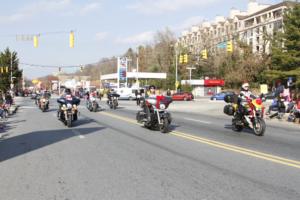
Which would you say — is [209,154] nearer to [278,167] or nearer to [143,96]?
[278,167]

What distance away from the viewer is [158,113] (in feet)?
52.6

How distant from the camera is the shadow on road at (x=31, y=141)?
11117 millimetres

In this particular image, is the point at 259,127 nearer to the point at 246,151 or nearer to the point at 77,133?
the point at 246,151

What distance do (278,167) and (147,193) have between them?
10.9 feet

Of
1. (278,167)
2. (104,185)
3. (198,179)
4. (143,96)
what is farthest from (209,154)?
(143,96)

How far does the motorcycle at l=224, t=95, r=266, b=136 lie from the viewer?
1470 cm

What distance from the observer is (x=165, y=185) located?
705 centimetres

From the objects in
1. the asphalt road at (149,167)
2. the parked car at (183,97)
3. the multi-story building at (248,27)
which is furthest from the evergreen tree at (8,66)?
the asphalt road at (149,167)

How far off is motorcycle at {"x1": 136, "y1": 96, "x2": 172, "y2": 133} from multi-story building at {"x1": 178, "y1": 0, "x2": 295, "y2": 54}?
211 ft

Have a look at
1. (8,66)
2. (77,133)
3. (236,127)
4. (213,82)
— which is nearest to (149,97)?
(77,133)

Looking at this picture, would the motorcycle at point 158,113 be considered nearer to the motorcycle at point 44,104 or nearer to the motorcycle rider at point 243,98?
the motorcycle rider at point 243,98

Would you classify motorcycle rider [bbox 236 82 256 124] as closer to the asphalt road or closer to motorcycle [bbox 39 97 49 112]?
the asphalt road

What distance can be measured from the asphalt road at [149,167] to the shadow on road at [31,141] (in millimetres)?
26

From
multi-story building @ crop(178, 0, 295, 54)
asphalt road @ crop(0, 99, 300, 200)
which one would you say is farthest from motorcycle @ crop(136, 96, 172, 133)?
multi-story building @ crop(178, 0, 295, 54)
